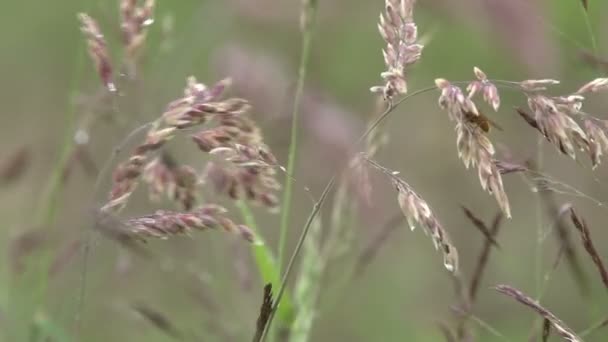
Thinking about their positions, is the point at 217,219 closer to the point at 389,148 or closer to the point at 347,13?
the point at 347,13

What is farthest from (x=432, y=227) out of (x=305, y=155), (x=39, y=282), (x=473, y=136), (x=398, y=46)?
(x=305, y=155)

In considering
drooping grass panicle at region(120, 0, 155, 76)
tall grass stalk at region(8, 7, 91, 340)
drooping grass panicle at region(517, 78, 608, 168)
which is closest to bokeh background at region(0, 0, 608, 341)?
tall grass stalk at region(8, 7, 91, 340)

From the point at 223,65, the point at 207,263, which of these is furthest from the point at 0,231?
the point at 223,65

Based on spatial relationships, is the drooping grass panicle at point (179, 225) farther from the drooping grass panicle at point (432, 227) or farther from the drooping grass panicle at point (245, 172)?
the drooping grass panicle at point (432, 227)

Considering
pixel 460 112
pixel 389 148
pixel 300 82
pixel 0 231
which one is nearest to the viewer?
pixel 460 112

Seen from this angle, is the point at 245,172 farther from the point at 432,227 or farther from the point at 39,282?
the point at 39,282

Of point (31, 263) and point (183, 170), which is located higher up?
point (183, 170)
